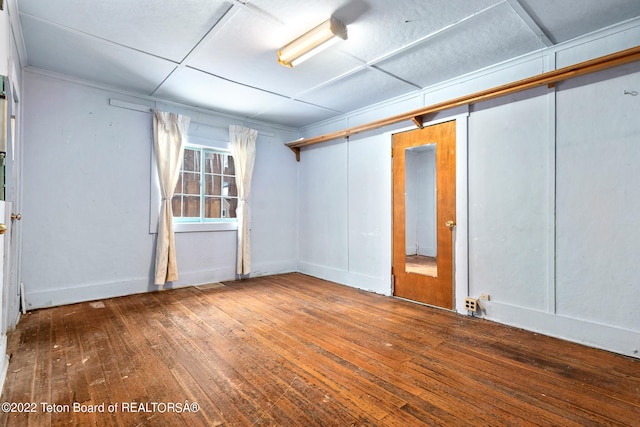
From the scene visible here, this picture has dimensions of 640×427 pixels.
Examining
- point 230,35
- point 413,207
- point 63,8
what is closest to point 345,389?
point 413,207

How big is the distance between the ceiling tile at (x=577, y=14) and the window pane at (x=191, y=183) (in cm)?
428

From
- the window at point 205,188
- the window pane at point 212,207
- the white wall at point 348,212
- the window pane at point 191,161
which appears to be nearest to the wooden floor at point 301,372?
the white wall at point 348,212

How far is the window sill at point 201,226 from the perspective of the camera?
447cm

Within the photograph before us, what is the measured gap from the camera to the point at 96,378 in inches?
83.0

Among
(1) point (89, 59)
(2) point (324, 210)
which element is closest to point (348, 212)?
(2) point (324, 210)

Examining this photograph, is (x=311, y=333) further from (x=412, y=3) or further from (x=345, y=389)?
(x=412, y=3)

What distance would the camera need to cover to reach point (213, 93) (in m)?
4.03

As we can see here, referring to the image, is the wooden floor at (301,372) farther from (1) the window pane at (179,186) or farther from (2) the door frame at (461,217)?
(1) the window pane at (179,186)

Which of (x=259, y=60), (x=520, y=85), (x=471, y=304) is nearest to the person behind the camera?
(x=520, y=85)

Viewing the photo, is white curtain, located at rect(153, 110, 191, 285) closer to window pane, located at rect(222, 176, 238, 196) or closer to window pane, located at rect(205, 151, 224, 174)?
window pane, located at rect(205, 151, 224, 174)

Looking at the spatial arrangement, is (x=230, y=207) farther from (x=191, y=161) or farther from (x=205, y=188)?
(x=191, y=161)

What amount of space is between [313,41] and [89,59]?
2.35 m

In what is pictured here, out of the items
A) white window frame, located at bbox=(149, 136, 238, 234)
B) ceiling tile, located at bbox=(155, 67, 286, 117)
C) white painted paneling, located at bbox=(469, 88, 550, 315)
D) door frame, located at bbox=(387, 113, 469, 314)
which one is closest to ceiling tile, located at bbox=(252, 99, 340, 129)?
ceiling tile, located at bbox=(155, 67, 286, 117)

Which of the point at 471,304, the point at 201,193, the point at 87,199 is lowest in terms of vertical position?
the point at 471,304
